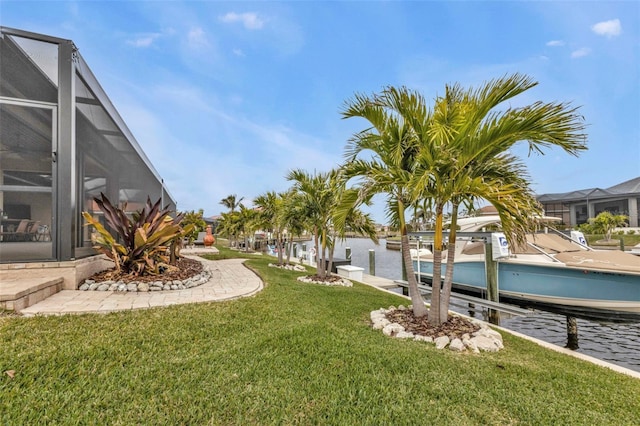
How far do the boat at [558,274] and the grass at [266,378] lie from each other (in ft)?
12.3

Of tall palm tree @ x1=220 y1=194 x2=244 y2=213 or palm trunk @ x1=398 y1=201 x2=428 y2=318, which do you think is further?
tall palm tree @ x1=220 y1=194 x2=244 y2=213

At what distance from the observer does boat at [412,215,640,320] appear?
6180mm

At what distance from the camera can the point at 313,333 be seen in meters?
3.61

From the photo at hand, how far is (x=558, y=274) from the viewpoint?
7004 mm

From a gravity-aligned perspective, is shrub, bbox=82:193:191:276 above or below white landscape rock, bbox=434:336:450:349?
above

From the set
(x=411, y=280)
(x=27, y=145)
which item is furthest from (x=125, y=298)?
(x=411, y=280)

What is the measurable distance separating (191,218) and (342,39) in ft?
33.8

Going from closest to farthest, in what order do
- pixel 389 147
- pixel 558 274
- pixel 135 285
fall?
pixel 389 147 < pixel 135 285 < pixel 558 274

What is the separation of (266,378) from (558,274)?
25.0 feet

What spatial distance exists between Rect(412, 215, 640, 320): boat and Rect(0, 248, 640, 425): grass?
375 centimetres

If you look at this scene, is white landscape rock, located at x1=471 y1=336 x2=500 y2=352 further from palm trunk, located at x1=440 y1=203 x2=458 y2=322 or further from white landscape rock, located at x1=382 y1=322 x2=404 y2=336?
white landscape rock, located at x1=382 y1=322 x2=404 y2=336

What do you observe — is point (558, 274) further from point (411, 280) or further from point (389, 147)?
point (389, 147)

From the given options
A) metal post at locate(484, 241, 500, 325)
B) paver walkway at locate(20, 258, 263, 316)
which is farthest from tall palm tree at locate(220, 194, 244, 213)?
metal post at locate(484, 241, 500, 325)

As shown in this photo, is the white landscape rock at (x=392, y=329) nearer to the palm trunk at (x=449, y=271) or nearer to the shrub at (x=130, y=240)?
the palm trunk at (x=449, y=271)
